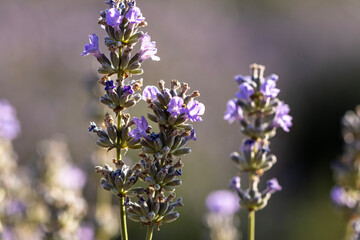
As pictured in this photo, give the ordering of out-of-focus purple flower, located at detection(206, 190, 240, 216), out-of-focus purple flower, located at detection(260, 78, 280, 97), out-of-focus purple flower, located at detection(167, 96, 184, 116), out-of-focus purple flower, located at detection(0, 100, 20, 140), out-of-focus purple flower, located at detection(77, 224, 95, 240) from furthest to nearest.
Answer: out-of-focus purple flower, located at detection(206, 190, 240, 216) < out-of-focus purple flower, located at detection(77, 224, 95, 240) < out-of-focus purple flower, located at detection(0, 100, 20, 140) < out-of-focus purple flower, located at detection(260, 78, 280, 97) < out-of-focus purple flower, located at detection(167, 96, 184, 116)

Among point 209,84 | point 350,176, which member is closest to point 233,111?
point 350,176

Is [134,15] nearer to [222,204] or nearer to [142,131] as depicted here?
[142,131]

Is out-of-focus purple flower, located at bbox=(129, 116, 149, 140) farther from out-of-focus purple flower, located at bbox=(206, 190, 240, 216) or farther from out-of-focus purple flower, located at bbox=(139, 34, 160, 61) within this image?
out-of-focus purple flower, located at bbox=(206, 190, 240, 216)

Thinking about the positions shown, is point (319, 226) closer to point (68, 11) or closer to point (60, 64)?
point (60, 64)

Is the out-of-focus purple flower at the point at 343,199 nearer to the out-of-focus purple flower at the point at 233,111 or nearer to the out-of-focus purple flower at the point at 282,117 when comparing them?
the out-of-focus purple flower at the point at 282,117

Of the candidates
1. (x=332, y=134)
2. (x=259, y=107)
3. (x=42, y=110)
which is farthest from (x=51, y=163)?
(x=332, y=134)

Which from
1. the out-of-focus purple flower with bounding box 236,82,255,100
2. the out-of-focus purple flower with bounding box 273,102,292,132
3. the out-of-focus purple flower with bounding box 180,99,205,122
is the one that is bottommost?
the out-of-focus purple flower with bounding box 180,99,205,122

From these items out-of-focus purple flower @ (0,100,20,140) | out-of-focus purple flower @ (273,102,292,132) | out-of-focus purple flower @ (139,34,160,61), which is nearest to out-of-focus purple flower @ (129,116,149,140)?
out-of-focus purple flower @ (139,34,160,61)
